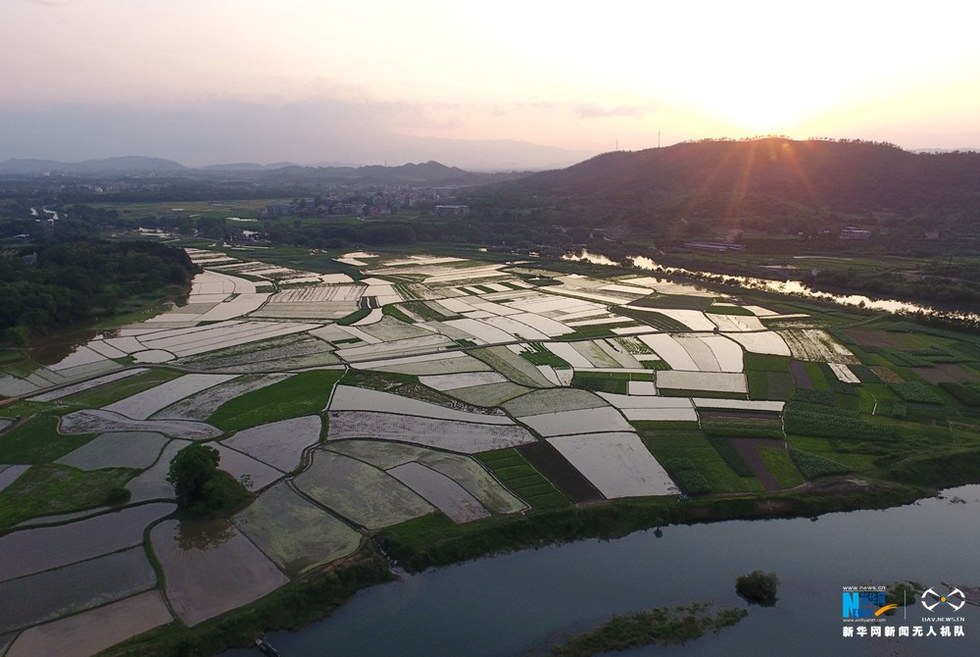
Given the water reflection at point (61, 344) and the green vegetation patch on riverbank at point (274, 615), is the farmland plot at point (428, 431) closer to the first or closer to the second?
the green vegetation patch on riverbank at point (274, 615)

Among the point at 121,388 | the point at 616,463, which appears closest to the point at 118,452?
the point at 121,388

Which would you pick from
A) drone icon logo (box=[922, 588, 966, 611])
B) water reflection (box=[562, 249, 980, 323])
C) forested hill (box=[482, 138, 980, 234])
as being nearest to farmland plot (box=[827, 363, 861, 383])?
drone icon logo (box=[922, 588, 966, 611])

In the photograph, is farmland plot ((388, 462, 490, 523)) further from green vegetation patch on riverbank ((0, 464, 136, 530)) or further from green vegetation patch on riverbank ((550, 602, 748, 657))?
green vegetation patch on riverbank ((0, 464, 136, 530))

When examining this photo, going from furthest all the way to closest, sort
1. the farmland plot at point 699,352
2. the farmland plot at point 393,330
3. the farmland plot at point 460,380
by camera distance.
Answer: the farmland plot at point 393,330 → the farmland plot at point 699,352 → the farmland plot at point 460,380

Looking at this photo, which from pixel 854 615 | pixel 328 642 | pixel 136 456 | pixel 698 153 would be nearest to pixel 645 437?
pixel 854 615

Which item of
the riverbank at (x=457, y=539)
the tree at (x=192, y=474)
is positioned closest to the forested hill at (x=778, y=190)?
the riverbank at (x=457, y=539)

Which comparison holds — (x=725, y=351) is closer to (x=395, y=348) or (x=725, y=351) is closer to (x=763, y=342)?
(x=763, y=342)
